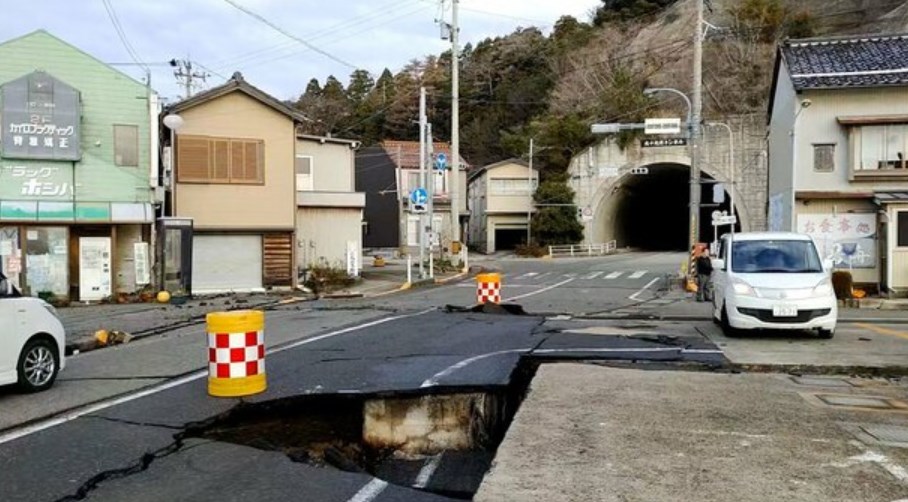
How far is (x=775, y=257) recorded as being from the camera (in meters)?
13.3

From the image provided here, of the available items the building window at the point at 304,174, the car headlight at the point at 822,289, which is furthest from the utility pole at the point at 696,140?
the building window at the point at 304,174

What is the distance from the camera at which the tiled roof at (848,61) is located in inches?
896

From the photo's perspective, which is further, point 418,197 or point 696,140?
point 418,197

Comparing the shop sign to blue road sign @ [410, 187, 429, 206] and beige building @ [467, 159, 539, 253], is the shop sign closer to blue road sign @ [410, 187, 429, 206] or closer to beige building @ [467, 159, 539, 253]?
blue road sign @ [410, 187, 429, 206]

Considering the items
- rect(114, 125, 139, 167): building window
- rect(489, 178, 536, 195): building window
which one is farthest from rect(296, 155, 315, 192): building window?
rect(489, 178, 536, 195): building window

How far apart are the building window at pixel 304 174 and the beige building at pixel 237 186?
3.94 metres

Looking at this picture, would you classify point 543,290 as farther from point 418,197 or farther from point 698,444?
point 698,444

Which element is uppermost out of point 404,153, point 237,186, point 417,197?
point 404,153

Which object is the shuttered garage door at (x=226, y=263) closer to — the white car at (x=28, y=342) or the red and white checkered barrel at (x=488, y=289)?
the red and white checkered barrel at (x=488, y=289)

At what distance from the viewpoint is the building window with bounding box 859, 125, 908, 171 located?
892 inches

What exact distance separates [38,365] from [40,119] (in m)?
17.9

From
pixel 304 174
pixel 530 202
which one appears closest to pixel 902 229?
pixel 304 174

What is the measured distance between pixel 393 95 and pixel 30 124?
52936 mm

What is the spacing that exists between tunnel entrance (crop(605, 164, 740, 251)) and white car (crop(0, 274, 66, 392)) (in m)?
52.0
